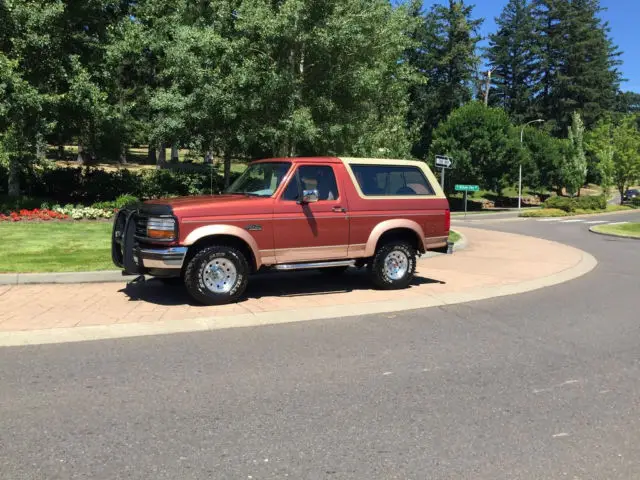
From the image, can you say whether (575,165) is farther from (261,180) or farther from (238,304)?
(238,304)

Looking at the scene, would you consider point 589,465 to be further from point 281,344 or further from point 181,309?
point 181,309

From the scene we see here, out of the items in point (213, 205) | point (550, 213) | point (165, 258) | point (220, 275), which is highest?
point (213, 205)

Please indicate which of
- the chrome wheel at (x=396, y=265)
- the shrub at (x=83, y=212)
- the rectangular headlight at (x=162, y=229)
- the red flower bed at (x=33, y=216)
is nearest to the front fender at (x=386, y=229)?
the chrome wheel at (x=396, y=265)

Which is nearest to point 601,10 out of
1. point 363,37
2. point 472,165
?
point 472,165

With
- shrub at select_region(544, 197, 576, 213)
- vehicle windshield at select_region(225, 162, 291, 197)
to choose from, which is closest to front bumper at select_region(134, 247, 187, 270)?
vehicle windshield at select_region(225, 162, 291, 197)

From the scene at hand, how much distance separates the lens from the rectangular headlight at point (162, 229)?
23.9 feet

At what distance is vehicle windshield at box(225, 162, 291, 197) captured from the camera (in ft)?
27.3

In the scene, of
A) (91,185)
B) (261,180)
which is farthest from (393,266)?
(91,185)

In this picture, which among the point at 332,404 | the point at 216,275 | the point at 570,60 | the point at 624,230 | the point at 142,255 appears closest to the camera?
the point at 332,404

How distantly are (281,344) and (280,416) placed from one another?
1.88m

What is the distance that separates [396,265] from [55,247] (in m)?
7.33

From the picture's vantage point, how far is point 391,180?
9195 millimetres

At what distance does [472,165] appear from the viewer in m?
46.3

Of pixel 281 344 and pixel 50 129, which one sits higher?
pixel 50 129
